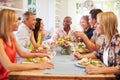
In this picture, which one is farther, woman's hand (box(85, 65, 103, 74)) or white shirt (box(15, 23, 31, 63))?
white shirt (box(15, 23, 31, 63))

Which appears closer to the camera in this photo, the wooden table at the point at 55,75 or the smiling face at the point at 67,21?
the wooden table at the point at 55,75

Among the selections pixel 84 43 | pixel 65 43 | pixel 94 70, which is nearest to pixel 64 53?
pixel 65 43

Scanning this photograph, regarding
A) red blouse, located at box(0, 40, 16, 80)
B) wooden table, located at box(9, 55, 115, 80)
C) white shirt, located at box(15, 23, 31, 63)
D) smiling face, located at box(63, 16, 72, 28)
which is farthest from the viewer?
smiling face, located at box(63, 16, 72, 28)

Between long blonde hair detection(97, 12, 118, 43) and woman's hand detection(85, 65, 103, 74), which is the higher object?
long blonde hair detection(97, 12, 118, 43)

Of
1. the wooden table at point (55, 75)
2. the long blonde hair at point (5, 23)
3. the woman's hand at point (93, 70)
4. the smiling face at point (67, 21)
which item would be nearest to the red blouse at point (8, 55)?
the long blonde hair at point (5, 23)

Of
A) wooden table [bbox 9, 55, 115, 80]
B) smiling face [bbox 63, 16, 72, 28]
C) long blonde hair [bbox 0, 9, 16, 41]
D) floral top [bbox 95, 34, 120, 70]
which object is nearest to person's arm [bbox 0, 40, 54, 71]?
wooden table [bbox 9, 55, 115, 80]

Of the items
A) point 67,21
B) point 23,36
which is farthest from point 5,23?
point 67,21

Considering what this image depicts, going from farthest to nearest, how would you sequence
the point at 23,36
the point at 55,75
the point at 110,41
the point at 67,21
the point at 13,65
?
the point at 67,21 → the point at 23,36 → the point at 110,41 → the point at 13,65 → the point at 55,75

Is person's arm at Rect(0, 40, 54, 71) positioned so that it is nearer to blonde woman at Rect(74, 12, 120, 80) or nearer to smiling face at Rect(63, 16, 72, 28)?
blonde woman at Rect(74, 12, 120, 80)

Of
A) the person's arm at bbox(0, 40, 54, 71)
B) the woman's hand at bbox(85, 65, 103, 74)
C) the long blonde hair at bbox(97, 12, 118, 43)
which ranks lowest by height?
the woman's hand at bbox(85, 65, 103, 74)

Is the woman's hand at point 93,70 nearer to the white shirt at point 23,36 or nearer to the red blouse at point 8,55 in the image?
the red blouse at point 8,55

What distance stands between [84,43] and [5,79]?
1233 millimetres

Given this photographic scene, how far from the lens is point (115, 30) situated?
1.90m

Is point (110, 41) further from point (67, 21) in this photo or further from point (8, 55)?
point (67, 21)
